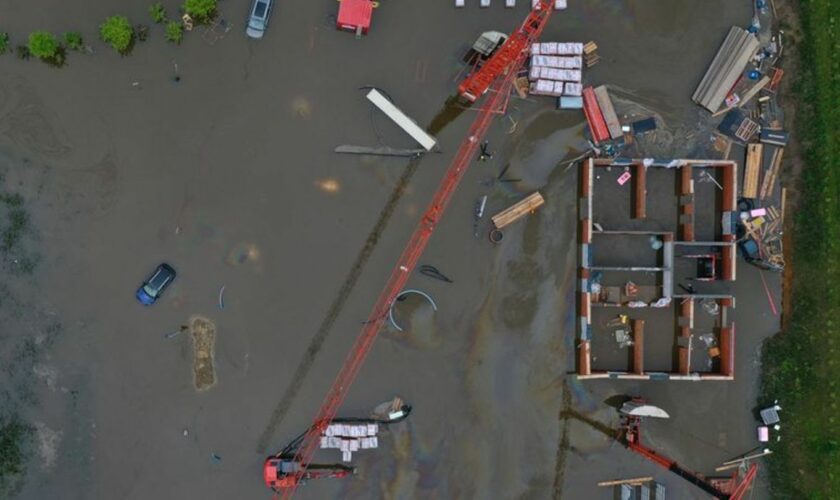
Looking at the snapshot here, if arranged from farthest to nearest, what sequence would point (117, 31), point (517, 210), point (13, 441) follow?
point (13, 441) < point (517, 210) < point (117, 31)

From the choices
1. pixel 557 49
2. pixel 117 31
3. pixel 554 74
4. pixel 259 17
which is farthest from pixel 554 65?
pixel 117 31

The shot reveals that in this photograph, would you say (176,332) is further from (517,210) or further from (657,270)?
(657,270)

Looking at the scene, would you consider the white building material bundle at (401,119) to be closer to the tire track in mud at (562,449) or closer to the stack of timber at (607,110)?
the stack of timber at (607,110)

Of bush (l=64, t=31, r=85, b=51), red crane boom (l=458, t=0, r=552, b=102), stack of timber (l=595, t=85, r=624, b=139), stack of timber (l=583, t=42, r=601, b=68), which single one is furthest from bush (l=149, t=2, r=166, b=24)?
stack of timber (l=595, t=85, r=624, b=139)

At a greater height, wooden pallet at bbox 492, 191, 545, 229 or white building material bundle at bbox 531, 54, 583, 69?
white building material bundle at bbox 531, 54, 583, 69

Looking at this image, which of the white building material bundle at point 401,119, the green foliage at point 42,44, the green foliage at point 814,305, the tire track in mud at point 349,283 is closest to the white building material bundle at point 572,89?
the tire track in mud at point 349,283

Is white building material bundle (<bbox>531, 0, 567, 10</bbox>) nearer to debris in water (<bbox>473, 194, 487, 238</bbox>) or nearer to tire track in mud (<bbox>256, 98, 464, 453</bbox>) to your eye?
tire track in mud (<bbox>256, 98, 464, 453</bbox>)

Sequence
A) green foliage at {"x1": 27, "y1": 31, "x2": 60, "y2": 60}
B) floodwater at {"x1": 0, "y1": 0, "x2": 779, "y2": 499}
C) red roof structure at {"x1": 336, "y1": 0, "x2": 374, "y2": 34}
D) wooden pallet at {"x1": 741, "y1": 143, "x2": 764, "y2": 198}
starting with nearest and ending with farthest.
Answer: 1. green foliage at {"x1": 27, "y1": 31, "x2": 60, "y2": 60}
2. red roof structure at {"x1": 336, "y1": 0, "x2": 374, "y2": 34}
3. floodwater at {"x1": 0, "y1": 0, "x2": 779, "y2": 499}
4. wooden pallet at {"x1": 741, "y1": 143, "x2": 764, "y2": 198}

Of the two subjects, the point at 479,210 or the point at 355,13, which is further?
the point at 479,210
